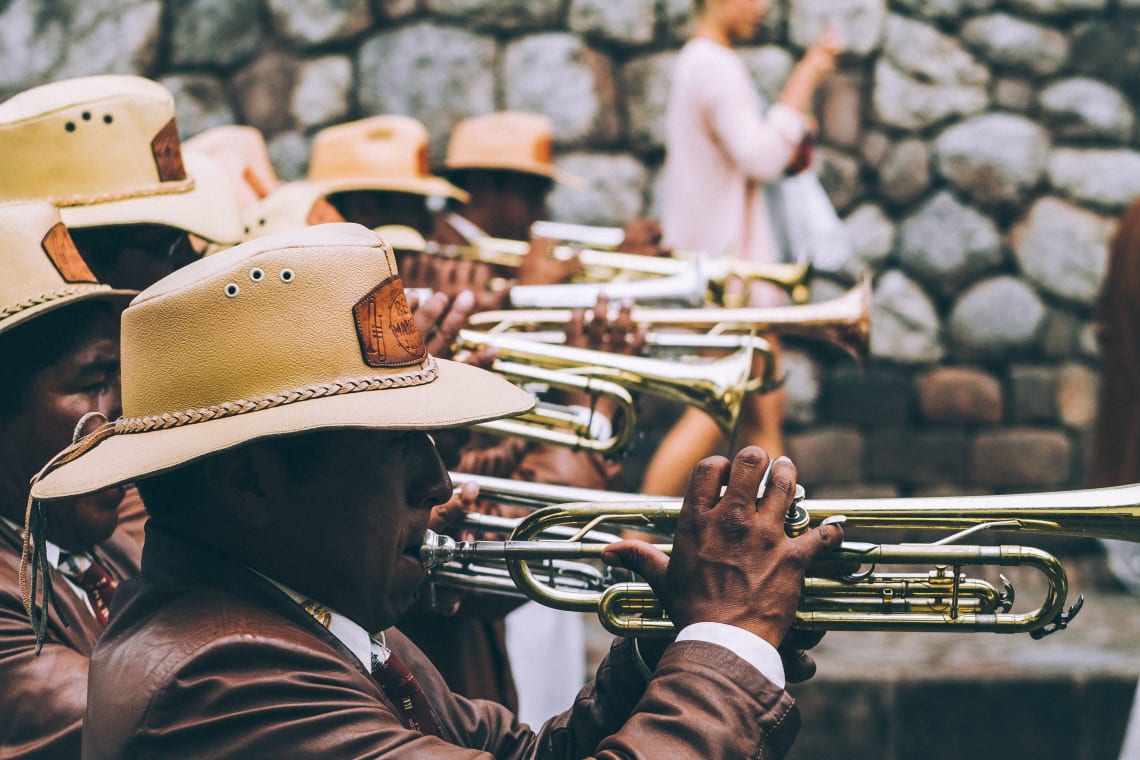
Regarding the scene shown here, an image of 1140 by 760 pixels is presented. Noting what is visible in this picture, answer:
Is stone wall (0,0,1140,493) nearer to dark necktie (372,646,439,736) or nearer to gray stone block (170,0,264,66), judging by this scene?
gray stone block (170,0,264,66)

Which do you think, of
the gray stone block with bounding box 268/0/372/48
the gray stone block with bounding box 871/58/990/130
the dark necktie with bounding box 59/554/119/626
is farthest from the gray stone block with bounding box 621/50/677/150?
the dark necktie with bounding box 59/554/119/626

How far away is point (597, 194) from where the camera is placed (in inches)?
266

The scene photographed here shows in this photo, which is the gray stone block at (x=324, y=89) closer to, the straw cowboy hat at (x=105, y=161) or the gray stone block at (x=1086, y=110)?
the gray stone block at (x=1086, y=110)

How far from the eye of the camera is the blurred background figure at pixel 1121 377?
5992 mm

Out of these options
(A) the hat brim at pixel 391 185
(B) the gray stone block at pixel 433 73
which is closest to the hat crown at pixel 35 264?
(A) the hat brim at pixel 391 185

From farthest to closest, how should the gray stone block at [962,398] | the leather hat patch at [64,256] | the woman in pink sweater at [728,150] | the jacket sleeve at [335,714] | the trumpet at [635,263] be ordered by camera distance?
the gray stone block at [962,398] → the woman in pink sweater at [728,150] → the trumpet at [635,263] → the leather hat patch at [64,256] → the jacket sleeve at [335,714]

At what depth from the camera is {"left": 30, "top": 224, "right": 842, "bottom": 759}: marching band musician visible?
1695mm

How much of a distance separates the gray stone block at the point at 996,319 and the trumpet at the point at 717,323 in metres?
2.69

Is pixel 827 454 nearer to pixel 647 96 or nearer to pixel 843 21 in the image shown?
pixel 647 96

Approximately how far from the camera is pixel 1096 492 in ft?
7.04

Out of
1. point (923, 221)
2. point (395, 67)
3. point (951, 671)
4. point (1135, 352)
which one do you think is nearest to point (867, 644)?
point (951, 671)

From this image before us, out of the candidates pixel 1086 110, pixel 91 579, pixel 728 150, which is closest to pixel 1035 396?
pixel 1086 110

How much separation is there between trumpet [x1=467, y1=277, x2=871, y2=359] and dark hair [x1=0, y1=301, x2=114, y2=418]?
1.40 metres

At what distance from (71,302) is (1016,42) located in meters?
5.42
